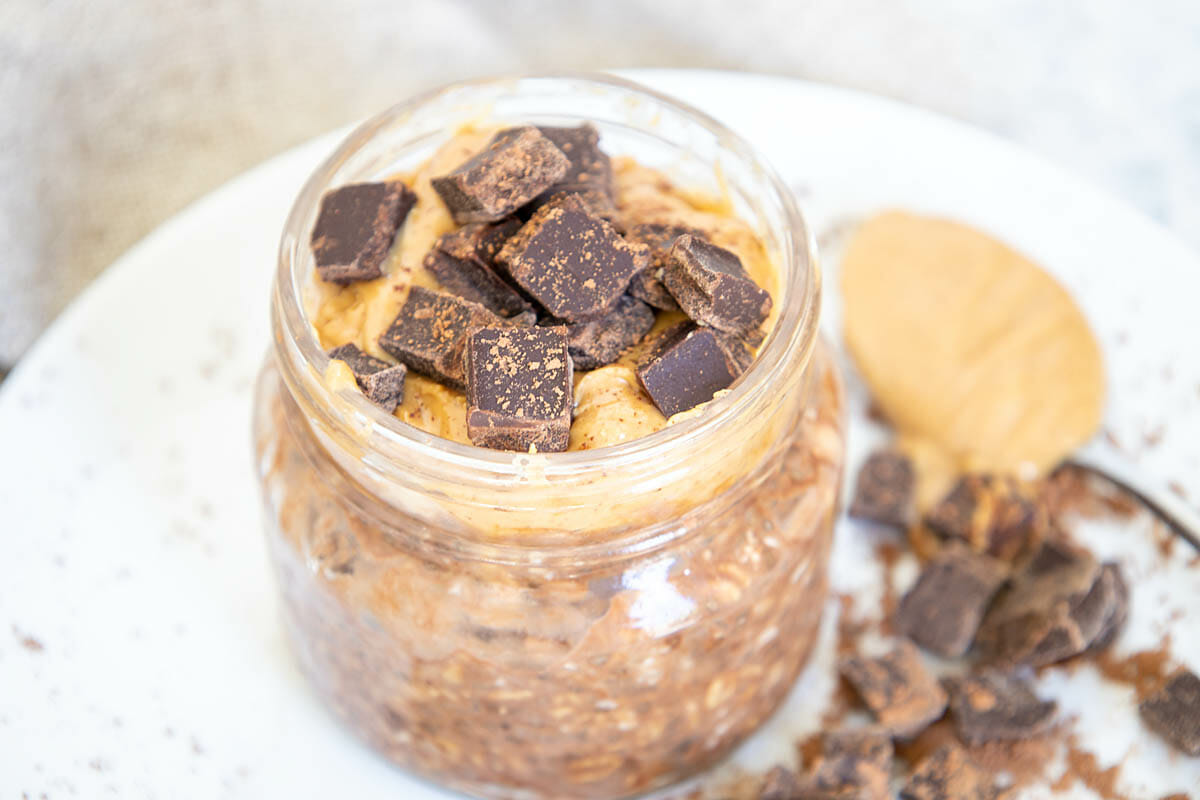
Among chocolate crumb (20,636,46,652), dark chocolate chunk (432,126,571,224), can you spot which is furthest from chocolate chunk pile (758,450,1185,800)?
chocolate crumb (20,636,46,652)

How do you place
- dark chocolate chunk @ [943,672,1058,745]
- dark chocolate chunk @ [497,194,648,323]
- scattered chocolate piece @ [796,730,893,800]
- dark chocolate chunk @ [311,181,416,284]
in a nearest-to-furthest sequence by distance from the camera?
dark chocolate chunk @ [497,194,648,323] → dark chocolate chunk @ [311,181,416,284] → scattered chocolate piece @ [796,730,893,800] → dark chocolate chunk @ [943,672,1058,745]

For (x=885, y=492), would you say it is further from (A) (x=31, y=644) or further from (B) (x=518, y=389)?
(A) (x=31, y=644)

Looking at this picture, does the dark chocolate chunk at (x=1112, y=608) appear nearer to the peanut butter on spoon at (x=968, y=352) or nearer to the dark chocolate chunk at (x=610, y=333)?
the peanut butter on spoon at (x=968, y=352)

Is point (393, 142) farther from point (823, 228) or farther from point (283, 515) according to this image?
point (823, 228)

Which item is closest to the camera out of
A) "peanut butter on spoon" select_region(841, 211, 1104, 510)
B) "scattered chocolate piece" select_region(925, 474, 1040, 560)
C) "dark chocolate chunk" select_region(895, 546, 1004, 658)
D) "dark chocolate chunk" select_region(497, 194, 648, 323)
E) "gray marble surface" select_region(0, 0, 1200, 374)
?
"dark chocolate chunk" select_region(497, 194, 648, 323)

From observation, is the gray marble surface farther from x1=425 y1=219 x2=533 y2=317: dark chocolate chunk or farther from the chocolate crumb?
x1=425 y1=219 x2=533 y2=317: dark chocolate chunk

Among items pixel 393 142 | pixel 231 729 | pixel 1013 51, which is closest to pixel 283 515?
pixel 231 729

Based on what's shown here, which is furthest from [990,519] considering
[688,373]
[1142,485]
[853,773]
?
[688,373]

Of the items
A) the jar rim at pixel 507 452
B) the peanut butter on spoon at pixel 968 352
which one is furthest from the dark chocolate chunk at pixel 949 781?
the jar rim at pixel 507 452
